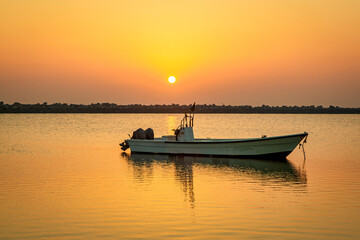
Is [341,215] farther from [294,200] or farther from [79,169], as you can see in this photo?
[79,169]

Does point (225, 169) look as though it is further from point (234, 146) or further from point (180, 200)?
point (180, 200)

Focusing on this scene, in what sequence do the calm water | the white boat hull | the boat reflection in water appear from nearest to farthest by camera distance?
1. the calm water
2. the boat reflection in water
3. the white boat hull

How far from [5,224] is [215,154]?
2145cm

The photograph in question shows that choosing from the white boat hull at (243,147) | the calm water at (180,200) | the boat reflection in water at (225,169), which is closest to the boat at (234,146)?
the white boat hull at (243,147)

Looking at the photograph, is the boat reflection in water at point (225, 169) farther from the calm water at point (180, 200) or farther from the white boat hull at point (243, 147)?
the white boat hull at point (243, 147)

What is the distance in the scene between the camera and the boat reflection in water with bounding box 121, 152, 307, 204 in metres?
24.6

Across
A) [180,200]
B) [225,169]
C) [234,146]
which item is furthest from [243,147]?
[180,200]

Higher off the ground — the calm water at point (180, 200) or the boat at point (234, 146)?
the boat at point (234, 146)

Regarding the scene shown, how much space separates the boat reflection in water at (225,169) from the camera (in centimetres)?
2462

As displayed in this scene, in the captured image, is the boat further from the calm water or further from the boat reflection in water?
the calm water

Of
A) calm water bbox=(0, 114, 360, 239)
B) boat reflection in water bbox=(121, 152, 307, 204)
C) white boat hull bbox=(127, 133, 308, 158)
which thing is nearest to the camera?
calm water bbox=(0, 114, 360, 239)

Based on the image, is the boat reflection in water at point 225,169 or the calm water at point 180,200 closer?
the calm water at point 180,200

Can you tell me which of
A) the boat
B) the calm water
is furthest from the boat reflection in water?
the boat

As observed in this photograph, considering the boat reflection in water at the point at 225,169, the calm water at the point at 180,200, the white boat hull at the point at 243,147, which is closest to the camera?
the calm water at the point at 180,200
